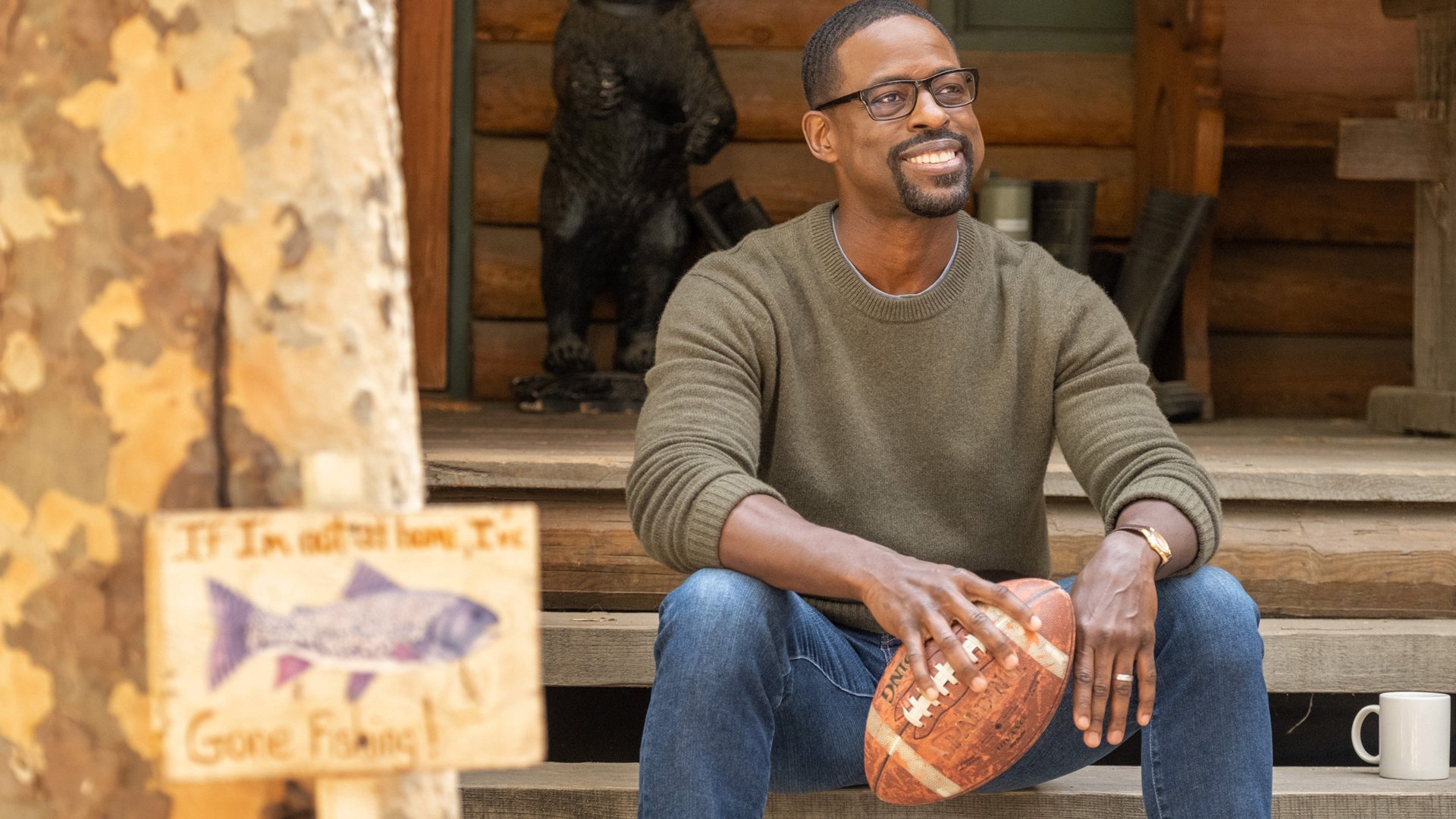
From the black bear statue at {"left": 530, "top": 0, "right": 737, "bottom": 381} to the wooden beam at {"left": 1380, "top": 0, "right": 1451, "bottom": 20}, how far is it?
1518mm

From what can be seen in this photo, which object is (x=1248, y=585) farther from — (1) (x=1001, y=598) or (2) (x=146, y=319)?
(2) (x=146, y=319)

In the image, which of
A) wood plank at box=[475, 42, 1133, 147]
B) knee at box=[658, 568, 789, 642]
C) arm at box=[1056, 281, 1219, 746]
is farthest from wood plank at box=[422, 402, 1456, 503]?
wood plank at box=[475, 42, 1133, 147]

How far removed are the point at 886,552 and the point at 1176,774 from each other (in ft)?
1.37

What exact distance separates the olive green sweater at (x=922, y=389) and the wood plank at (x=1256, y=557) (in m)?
0.46

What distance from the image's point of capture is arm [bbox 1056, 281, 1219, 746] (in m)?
1.74

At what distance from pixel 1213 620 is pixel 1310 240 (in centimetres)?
277

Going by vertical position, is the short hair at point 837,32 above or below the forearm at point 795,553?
above

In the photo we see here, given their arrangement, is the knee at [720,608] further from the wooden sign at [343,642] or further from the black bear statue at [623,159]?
the black bear statue at [623,159]

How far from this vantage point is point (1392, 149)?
345 cm

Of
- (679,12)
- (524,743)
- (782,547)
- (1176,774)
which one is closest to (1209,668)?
(1176,774)

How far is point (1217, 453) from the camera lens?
2.97 metres

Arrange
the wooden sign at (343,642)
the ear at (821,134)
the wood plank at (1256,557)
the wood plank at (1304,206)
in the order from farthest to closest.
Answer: the wood plank at (1304,206), the wood plank at (1256,557), the ear at (821,134), the wooden sign at (343,642)

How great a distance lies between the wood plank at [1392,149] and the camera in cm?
344

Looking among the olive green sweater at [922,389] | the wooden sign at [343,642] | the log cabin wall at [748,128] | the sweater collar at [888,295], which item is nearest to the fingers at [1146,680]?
the olive green sweater at [922,389]
